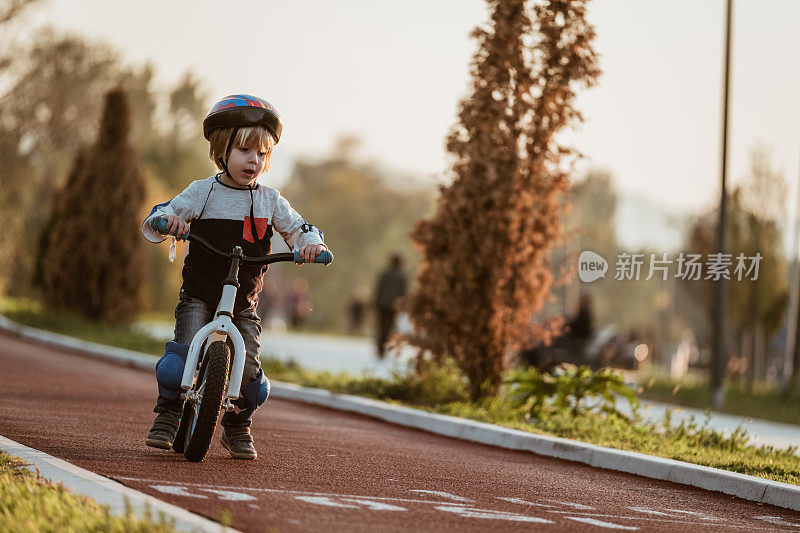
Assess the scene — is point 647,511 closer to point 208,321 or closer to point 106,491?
point 208,321

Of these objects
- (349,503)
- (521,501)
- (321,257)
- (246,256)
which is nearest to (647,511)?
(521,501)

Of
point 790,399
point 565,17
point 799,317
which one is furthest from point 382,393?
point 799,317

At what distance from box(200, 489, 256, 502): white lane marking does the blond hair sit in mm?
1950

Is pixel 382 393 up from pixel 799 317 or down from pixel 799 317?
down

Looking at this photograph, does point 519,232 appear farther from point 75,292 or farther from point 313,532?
point 75,292

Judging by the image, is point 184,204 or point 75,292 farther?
point 75,292

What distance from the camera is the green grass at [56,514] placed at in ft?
15.0

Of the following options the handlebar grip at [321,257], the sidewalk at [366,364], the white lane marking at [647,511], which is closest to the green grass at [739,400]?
the sidewalk at [366,364]

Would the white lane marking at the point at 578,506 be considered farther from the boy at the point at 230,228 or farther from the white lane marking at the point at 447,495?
the boy at the point at 230,228

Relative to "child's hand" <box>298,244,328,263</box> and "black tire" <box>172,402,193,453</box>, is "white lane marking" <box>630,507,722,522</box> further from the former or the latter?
"black tire" <box>172,402,193,453</box>

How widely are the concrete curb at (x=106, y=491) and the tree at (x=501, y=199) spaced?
630 cm

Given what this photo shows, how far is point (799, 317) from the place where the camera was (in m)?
29.8

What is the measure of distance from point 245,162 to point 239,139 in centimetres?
13

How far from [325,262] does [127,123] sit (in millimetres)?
19127
